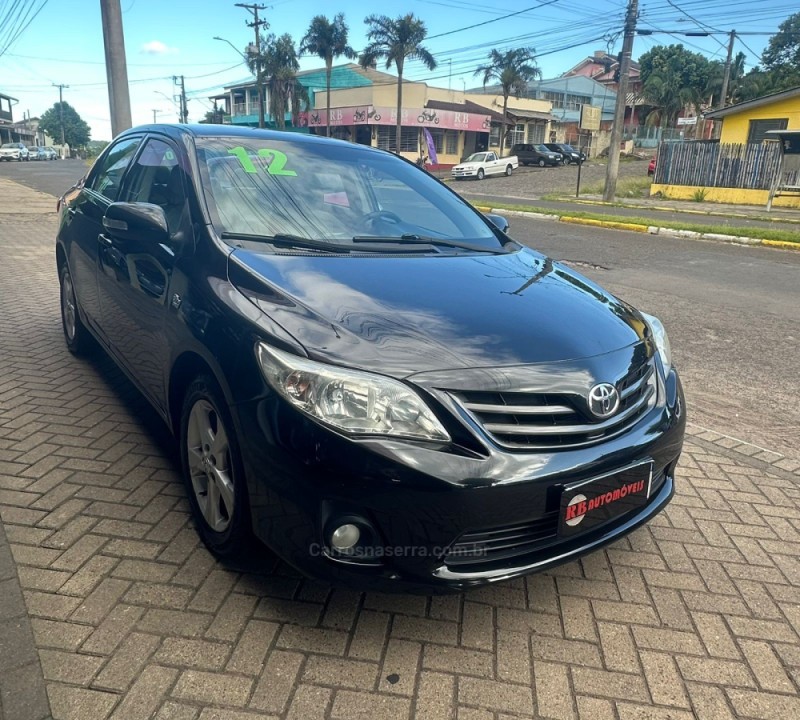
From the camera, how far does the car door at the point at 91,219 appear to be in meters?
4.01

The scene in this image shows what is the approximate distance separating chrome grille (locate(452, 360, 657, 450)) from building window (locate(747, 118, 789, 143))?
27626 millimetres

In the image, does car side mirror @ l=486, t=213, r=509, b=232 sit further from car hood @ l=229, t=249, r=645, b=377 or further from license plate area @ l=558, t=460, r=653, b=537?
license plate area @ l=558, t=460, r=653, b=537

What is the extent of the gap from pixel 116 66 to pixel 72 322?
7.76 meters

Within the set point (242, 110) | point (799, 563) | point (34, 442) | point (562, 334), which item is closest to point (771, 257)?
point (799, 563)

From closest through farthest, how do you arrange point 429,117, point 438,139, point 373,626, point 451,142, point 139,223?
point 373,626
point 139,223
point 429,117
point 438,139
point 451,142

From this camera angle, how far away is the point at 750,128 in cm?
2623

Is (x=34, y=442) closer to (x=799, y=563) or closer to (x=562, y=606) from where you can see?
(x=562, y=606)

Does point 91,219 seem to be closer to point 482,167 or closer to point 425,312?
point 425,312

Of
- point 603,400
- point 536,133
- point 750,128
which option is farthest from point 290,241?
point 536,133

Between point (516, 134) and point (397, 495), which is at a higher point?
point (516, 134)

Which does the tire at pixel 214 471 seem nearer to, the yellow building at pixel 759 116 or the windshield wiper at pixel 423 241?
the windshield wiper at pixel 423 241

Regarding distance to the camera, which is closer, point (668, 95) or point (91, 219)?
point (91, 219)

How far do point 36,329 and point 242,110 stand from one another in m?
64.9

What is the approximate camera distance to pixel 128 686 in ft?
6.59
